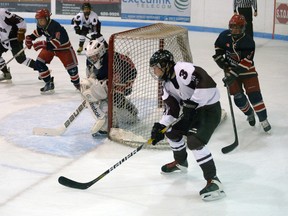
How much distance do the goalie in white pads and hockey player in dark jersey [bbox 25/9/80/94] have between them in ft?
3.81

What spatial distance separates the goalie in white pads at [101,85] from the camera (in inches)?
191

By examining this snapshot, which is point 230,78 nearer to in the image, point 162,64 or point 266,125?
point 266,125

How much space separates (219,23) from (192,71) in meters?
7.09

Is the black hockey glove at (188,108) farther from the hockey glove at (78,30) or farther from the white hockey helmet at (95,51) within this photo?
the hockey glove at (78,30)

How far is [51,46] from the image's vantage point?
612 centimetres

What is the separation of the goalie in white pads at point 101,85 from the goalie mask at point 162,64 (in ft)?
3.99

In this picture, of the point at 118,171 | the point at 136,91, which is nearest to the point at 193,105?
the point at 118,171

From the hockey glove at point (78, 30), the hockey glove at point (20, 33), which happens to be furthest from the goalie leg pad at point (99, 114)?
the hockey glove at point (78, 30)

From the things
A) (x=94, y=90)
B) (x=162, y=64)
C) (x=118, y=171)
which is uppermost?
(x=162, y=64)

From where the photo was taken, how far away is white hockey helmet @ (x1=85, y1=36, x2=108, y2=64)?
4.83 metres

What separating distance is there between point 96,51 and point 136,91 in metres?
0.96

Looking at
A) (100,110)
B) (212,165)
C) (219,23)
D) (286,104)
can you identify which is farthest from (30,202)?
(219,23)

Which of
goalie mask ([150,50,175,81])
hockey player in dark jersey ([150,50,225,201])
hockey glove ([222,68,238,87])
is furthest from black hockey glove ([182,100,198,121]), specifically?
hockey glove ([222,68,238,87])

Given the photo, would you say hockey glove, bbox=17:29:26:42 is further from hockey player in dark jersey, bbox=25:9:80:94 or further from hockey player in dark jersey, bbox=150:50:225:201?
hockey player in dark jersey, bbox=150:50:225:201
